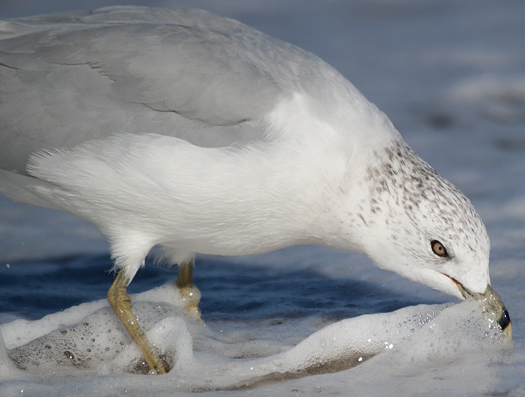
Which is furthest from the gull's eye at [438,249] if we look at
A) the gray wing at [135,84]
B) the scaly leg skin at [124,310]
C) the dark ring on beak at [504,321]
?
the scaly leg skin at [124,310]

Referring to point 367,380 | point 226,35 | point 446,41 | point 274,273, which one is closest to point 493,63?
point 446,41

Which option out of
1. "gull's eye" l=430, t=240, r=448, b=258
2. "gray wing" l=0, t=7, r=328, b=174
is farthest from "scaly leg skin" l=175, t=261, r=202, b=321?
"gull's eye" l=430, t=240, r=448, b=258

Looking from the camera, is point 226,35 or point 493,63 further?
point 493,63

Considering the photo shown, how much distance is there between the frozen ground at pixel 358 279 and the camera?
10.9 ft

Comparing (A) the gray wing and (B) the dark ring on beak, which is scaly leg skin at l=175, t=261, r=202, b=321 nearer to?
(A) the gray wing

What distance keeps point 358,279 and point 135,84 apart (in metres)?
1.90

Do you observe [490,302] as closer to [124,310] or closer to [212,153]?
[212,153]

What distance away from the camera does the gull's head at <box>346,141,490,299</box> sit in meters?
3.32

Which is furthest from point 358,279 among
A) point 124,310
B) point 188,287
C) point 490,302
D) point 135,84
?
point 135,84

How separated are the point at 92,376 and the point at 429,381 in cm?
151

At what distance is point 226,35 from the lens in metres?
3.62

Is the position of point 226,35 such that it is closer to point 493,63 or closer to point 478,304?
point 478,304

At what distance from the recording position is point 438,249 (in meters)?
3.36

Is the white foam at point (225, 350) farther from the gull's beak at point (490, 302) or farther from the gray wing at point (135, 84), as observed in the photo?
the gray wing at point (135, 84)
